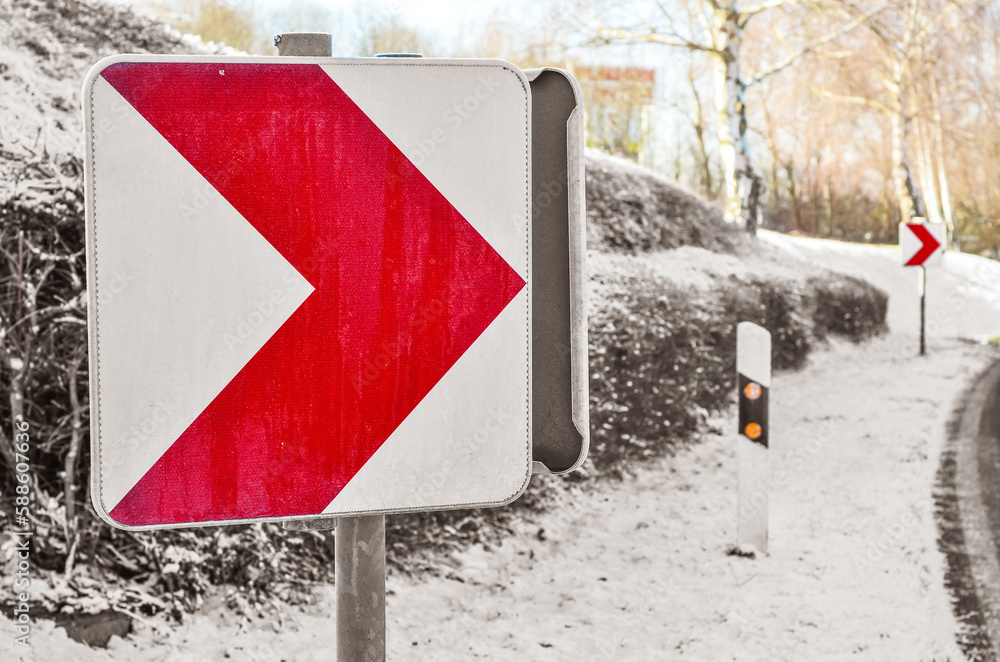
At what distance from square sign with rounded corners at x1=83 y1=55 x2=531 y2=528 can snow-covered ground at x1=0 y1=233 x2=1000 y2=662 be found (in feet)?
7.95

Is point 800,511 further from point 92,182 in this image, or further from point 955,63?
point 955,63

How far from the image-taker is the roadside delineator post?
4.67 meters

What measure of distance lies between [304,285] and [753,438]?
13.1ft

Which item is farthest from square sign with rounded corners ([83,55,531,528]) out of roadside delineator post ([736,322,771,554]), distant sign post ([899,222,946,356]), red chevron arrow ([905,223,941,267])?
red chevron arrow ([905,223,941,267])

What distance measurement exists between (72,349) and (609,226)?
7317mm

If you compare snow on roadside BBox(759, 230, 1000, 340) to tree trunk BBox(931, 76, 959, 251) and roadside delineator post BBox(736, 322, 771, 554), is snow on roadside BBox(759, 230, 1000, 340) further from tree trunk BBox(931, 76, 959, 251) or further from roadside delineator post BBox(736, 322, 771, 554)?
roadside delineator post BBox(736, 322, 771, 554)

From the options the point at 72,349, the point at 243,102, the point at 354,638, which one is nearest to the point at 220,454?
the point at 354,638

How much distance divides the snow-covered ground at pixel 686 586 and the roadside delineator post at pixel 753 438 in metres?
0.09

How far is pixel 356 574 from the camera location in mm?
1238

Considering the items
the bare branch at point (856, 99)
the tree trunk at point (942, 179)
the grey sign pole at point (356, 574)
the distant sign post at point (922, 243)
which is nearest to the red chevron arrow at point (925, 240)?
the distant sign post at point (922, 243)

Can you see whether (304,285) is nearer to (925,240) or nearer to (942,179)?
(925,240)

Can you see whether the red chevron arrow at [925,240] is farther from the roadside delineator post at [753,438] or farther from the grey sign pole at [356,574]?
the grey sign pole at [356,574]

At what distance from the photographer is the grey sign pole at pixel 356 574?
1.23m

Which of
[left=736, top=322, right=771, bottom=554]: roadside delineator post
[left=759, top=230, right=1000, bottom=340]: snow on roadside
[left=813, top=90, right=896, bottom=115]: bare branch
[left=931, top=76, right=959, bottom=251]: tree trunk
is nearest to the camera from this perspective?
[left=736, top=322, right=771, bottom=554]: roadside delineator post
